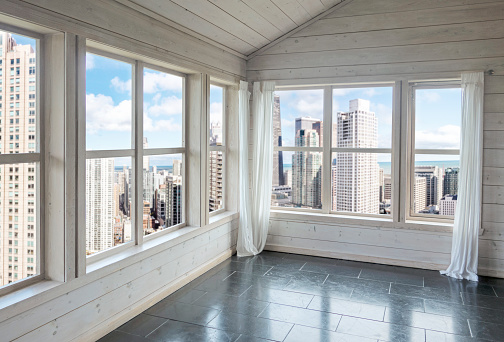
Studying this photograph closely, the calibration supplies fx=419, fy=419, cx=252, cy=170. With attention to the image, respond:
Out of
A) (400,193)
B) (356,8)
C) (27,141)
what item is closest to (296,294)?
(400,193)

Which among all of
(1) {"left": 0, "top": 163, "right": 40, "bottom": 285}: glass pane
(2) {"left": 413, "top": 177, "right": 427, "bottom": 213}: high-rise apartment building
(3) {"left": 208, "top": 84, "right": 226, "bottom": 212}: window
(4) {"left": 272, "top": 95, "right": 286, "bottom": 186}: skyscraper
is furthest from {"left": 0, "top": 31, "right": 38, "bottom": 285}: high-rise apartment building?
(2) {"left": 413, "top": 177, "right": 427, "bottom": 213}: high-rise apartment building

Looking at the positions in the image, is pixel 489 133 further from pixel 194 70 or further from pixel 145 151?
pixel 145 151

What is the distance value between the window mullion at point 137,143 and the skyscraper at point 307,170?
2.45 metres

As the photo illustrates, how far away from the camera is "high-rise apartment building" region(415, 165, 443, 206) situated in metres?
4.89

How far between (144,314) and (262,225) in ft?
7.31

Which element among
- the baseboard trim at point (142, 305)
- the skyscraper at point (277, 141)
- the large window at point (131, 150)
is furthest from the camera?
the skyscraper at point (277, 141)

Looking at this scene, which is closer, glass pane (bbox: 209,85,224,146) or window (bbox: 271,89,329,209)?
glass pane (bbox: 209,85,224,146)

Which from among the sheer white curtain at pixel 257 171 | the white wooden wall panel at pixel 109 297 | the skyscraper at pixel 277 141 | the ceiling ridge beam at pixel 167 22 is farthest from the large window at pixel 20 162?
the skyscraper at pixel 277 141

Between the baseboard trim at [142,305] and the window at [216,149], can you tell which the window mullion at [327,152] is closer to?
the window at [216,149]

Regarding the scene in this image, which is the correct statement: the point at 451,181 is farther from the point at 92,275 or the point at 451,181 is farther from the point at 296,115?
the point at 92,275

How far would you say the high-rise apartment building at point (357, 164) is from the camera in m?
5.17

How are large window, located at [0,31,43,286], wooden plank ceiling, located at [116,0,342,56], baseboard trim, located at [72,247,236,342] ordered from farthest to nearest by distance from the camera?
wooden plank ceiling, located at [116,0,342,56], baseboard trim, located at [72,247,236,342], large window, located at [0,31,43,286]

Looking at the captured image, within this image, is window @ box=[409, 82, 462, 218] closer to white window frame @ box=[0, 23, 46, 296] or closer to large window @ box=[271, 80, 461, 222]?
large window @ box=[271, 80, 461, 222]

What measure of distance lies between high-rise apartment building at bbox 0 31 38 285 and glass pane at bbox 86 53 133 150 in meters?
0.53
